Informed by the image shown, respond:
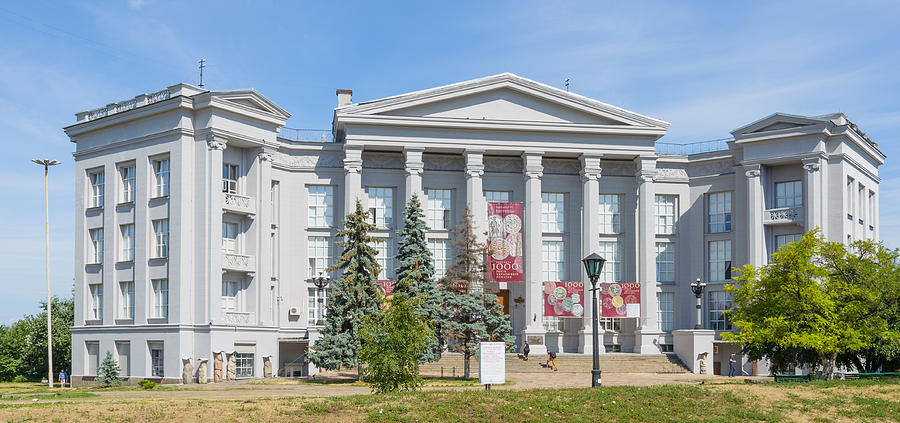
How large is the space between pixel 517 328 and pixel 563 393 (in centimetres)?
2904

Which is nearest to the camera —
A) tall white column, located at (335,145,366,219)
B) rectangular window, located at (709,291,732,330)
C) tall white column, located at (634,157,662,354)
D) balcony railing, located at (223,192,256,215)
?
balcony railing, located at (223,192,256,215)

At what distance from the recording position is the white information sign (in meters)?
29.3

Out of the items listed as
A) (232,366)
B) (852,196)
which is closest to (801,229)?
(852,196)

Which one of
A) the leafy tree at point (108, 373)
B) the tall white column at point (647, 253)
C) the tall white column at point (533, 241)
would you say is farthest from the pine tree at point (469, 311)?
the leafy tree at point (108, 373)

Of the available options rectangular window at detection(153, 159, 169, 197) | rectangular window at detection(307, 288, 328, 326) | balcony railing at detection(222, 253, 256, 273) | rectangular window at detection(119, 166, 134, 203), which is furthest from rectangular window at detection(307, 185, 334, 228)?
rectangular window at detection(119, 166, 134, 203)

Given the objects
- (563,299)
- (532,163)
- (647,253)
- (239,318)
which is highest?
(532,163)

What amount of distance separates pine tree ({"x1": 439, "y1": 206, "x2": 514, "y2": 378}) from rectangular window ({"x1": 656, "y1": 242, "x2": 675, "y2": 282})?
1521 centimetres

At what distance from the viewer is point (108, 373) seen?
139ft

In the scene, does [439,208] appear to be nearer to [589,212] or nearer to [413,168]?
[413,168]

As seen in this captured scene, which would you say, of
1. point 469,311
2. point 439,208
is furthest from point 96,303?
point 439,208

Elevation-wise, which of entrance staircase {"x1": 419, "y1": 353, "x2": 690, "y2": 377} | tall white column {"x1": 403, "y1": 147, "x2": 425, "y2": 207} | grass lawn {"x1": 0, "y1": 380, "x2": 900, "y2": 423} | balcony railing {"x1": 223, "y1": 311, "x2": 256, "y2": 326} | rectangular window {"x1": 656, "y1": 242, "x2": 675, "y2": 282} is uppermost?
tall white column {"x1": 403, "y1": 147, "x2": 425, "y2": 207}

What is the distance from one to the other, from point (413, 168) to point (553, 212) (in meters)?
9.19

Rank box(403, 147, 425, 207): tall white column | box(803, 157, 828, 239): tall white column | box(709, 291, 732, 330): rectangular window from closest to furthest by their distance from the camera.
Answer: box(803, 157, 828, 239): tall white column, box(403, 147, 425, 207): tall white column, box(709, 291, 732, 330): rectangular window

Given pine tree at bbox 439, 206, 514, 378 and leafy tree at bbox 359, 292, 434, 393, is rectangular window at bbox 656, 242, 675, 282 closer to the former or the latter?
pine tree at bbox 439, 206, 514, 378
